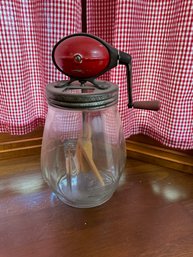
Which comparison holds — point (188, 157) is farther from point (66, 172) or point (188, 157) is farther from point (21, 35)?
point (21, 35)

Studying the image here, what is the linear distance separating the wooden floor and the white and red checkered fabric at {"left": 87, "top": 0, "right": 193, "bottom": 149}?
0.44 feet

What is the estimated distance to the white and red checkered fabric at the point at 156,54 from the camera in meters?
0.49

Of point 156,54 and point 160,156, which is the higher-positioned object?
point 156,54

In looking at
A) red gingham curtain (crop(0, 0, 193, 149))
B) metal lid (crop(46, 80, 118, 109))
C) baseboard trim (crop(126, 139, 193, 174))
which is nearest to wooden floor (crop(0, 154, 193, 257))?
baseboard trim (crop(126, 139, 193, 174))

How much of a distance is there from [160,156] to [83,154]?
250mm

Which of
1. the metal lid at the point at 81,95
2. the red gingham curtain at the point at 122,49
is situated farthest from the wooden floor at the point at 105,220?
the metal lid at the point at 81,95

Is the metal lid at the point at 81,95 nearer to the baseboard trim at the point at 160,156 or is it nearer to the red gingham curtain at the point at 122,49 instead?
the red gingham curtain at the point at 122,49

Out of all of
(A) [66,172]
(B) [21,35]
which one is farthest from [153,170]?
(B) [21,35]

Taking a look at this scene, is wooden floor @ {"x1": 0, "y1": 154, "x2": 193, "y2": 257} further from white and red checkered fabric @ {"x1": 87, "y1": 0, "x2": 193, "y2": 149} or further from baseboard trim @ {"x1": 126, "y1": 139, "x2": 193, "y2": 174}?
white and red checkered fabric @ {"x1": 87, "y1": 0, "x2": 193, "y2": 149}

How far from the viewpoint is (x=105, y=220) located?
20.8 inches

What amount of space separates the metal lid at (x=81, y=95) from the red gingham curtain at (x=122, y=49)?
0.11 m

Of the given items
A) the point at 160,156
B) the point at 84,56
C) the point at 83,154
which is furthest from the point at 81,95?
the point at 160,156

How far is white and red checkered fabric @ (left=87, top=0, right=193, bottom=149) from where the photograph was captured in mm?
492

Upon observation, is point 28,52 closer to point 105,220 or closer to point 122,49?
point 122,49
